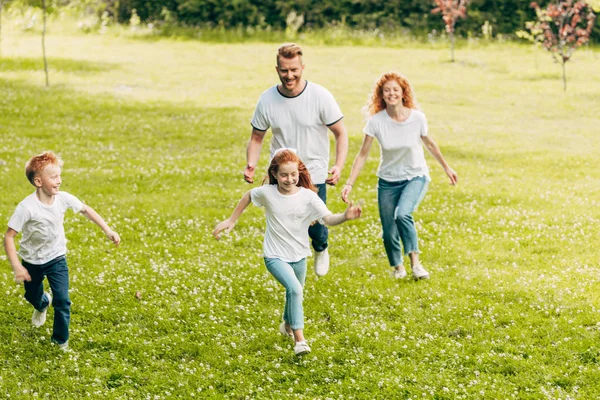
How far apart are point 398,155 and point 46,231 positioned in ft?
15.6

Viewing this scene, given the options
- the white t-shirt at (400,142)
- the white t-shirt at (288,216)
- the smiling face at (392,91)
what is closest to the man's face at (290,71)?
the white t-shirt at (288,216)

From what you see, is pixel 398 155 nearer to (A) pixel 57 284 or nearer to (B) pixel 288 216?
(B) pixel 288 216

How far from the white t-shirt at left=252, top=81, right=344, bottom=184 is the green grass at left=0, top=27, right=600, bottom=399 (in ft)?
6.66

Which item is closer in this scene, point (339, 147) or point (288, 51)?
point (288, 51)

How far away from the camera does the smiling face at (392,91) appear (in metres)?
10.5

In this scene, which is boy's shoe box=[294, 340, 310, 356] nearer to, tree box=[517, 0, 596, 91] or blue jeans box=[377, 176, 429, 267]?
blue jeans box=[377, 176, 429, 267]

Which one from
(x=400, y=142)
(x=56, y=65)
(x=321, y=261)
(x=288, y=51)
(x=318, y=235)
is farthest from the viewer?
(x=56, y=65)

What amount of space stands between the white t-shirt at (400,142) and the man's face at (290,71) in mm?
1888

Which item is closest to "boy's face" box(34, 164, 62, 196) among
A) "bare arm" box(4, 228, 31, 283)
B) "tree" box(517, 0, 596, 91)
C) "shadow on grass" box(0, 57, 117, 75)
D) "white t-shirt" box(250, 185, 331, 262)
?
"bare arm" box(4, 228, 31, 283)

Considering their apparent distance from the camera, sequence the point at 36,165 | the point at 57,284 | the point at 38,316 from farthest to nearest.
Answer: the point at 38,316 → the point at 57,284 → the point at 36,165

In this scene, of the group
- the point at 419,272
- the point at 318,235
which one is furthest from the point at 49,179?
the point at 419,272

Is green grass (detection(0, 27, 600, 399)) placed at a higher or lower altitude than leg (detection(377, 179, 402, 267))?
lower

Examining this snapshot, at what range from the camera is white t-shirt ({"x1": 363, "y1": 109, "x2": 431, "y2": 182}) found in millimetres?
10836

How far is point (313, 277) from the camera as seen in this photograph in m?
11.6
